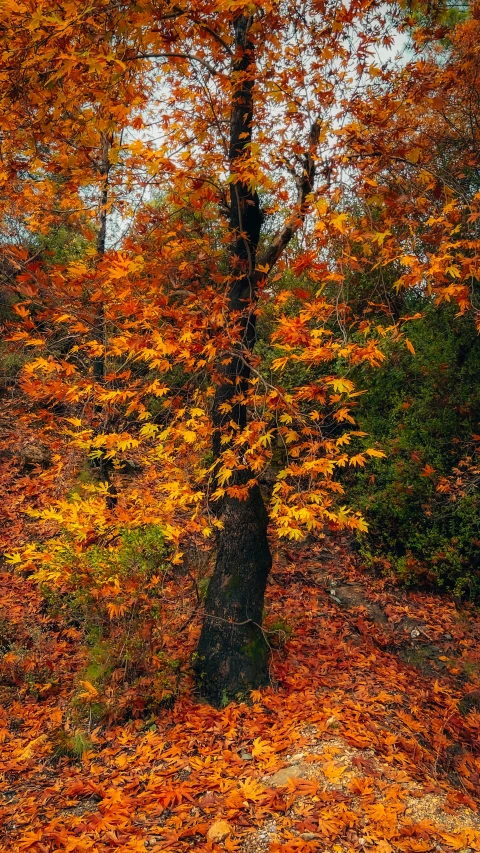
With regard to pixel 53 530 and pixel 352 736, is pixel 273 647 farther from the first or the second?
pixel 53 530

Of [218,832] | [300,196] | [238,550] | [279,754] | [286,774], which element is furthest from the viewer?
[238,550]

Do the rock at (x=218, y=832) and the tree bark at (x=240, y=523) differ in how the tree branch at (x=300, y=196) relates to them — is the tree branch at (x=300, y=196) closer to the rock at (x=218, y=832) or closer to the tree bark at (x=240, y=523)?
the tree bark at (x=240, y=523)

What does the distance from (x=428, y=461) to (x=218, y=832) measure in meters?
5.30

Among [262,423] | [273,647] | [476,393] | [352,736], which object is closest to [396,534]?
[476,393]

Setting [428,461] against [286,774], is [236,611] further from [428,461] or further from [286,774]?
[428,461]

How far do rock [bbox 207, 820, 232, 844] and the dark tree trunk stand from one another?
1383 millimetres

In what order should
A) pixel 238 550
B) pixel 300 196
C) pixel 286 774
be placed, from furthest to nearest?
pixel 238 550 → pixel 300 196 → pixel 286 774

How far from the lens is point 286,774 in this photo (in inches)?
136

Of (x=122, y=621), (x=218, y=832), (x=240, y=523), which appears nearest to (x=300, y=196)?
(x=240, y=523)

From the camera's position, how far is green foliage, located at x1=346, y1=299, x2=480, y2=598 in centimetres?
695

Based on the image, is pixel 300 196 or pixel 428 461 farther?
pixel 428 461

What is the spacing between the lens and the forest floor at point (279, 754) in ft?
10.0

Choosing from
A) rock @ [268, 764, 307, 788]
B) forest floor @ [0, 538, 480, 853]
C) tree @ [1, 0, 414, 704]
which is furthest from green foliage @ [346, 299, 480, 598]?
rock @ [268, 764, 307, 788]

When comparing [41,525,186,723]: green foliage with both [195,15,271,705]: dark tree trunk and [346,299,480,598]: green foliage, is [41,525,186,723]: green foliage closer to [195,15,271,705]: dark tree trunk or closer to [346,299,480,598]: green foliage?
[195,15,271,705]: dark tree trunk
